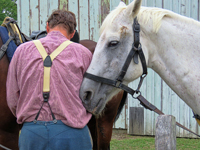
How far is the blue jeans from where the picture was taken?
1578 mm

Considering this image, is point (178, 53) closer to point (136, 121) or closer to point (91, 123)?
point (91, 123)

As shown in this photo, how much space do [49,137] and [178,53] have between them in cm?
126

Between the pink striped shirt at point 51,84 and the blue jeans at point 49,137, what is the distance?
0.14 feet

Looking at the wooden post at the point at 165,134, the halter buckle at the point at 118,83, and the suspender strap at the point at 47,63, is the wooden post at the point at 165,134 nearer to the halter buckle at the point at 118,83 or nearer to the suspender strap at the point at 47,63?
the halter buckle at the point at 118,83

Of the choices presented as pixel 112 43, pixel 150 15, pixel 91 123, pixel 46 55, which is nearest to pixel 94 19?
pixel 91 123

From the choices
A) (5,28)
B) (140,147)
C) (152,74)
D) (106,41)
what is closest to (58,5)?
(152,74)

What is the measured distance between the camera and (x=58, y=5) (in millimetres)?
5852

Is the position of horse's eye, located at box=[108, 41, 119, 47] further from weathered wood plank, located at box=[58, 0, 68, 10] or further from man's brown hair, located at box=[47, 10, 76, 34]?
weathered wood plank, located at box=[58, 0, 68, 10]

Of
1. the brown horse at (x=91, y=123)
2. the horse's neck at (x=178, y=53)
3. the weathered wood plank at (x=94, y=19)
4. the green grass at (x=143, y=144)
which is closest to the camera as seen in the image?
the horse's neck at (x=178, y=53)

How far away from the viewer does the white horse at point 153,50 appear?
189cm

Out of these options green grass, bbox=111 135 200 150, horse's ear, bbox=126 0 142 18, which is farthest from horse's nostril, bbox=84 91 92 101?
green grass, bbox=111 135 200 150

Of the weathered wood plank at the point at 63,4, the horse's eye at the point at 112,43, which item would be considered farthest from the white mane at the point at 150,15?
the weathered wood plank at the point at 63,4

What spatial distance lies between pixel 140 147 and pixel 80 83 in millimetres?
3595

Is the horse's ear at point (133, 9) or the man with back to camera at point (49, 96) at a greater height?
the horse's ear at point (133, 9)
